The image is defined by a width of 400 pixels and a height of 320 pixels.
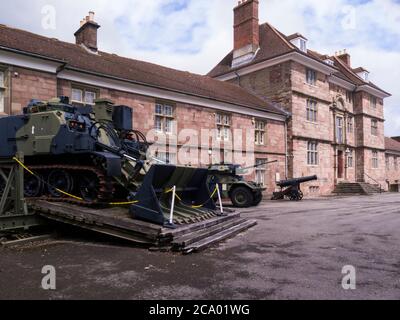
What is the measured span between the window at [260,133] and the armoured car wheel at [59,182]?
17.0m

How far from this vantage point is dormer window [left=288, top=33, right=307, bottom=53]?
28594 millimetres

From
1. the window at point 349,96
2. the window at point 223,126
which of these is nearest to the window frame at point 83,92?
the window at point 223,126

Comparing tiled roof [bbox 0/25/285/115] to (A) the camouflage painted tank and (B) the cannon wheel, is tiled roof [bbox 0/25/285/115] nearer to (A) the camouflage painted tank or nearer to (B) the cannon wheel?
(A) the camouflage painted tank

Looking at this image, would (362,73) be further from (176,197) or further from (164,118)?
(176,197)

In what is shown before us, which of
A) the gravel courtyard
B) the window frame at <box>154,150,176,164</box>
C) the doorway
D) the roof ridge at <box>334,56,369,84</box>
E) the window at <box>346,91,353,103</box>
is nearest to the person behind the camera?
the gravel courtyard

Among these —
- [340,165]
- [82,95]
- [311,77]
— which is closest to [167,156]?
[82,95]

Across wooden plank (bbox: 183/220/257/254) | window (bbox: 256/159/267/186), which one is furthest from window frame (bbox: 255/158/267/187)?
wooden plank (bbox: 183/220/257/254)

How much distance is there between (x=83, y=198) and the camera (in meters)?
8.54

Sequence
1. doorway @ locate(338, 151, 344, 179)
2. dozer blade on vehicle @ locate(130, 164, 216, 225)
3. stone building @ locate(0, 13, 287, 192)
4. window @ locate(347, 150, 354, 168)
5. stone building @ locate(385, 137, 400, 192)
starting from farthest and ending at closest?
1. stone building @ locate(385, 137, 400, 192)
2. window @ locate(347, 150, 354, 168)
3. doorway @ locate(338, 151, 344, 179)
4. stone building @ locate(0, 13, 287, 192)
5. dozer blade on vehicle @ locate(130, 164, 216, 225)

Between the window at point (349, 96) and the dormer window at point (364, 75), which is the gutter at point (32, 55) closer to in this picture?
the window at point (349, 96)

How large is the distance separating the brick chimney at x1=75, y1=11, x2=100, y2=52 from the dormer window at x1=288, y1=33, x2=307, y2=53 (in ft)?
50.3

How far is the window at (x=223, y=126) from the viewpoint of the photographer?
22009 mm

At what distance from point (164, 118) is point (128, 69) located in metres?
3.13
